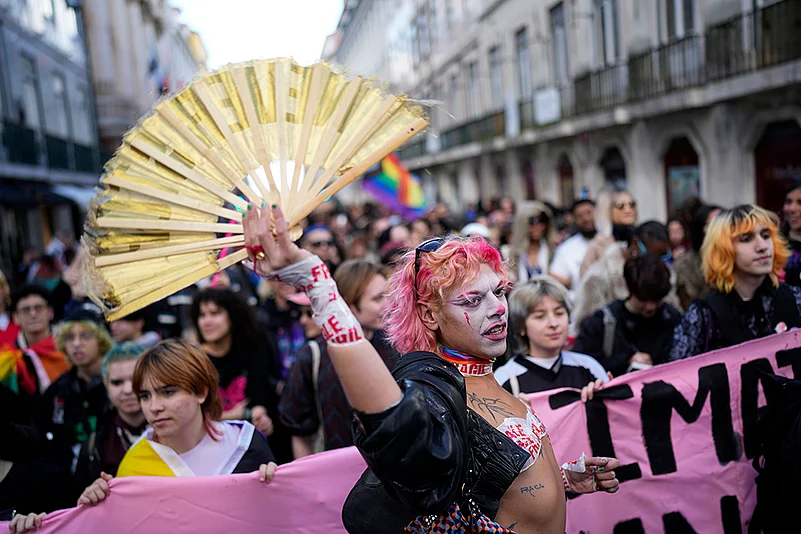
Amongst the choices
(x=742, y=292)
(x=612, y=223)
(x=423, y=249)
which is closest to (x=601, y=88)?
(x=612, y=223)

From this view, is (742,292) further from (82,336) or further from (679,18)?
(679,18)

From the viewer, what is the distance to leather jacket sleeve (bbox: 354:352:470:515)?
1.62 meters

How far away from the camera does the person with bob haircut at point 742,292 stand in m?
3.59

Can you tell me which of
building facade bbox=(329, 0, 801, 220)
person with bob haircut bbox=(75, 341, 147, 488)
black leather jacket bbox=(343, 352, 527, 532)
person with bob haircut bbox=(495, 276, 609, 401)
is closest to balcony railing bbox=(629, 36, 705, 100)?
building facade bbox=(329, 0, 801, 220)

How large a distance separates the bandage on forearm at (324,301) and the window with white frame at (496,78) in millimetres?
24141

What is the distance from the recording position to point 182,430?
3092 millimetres

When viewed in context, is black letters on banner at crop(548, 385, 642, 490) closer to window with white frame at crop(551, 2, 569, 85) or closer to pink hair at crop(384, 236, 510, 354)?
pink hair at crop(384, 236, 510, 354)

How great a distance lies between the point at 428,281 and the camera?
2137 mm

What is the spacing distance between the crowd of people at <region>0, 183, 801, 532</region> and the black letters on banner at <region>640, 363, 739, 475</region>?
230 millimetres

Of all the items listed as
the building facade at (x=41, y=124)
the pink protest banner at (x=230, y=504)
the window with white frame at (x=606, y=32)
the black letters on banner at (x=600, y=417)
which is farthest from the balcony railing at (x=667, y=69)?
the building facade at (x=41, y=124)

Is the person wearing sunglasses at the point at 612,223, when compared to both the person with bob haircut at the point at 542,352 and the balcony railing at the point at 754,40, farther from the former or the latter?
the balcony railing at the point at 754,40

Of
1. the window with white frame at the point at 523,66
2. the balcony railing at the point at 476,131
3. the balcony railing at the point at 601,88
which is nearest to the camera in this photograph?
the balcony railing at the point at 601,88

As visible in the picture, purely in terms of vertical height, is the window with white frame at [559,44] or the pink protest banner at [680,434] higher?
the window with white frame at [559,44]

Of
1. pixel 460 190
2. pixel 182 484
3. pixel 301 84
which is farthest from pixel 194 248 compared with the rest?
pixel 460 190
